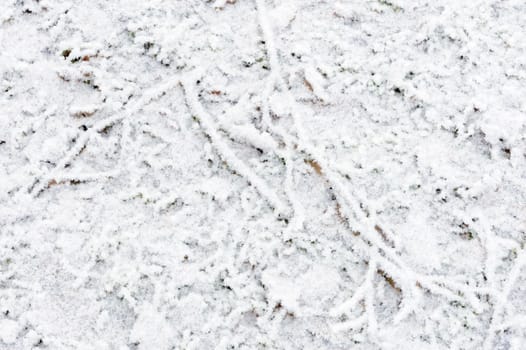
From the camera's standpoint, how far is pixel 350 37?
6.64ft

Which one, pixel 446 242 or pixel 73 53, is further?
pixel 73 53

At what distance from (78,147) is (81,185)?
0.43 feet

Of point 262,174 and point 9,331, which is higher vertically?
point 262,174

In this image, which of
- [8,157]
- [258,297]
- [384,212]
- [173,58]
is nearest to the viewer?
[258,297]

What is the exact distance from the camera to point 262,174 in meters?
1.78

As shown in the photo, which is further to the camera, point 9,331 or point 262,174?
point 262,174

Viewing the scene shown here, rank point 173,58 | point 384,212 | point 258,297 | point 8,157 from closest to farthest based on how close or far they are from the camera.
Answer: point 258,297, point 384,212, point 8,157, point 173,58

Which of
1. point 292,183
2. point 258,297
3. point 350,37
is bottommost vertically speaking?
point 258,297

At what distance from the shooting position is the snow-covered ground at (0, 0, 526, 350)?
5.16ft

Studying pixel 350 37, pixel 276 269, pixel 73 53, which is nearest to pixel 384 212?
pixel 276 269

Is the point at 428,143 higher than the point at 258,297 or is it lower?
higher

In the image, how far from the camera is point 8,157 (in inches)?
71.9

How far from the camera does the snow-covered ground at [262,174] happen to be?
1571mm

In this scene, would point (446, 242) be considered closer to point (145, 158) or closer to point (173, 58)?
point (145, 158)
